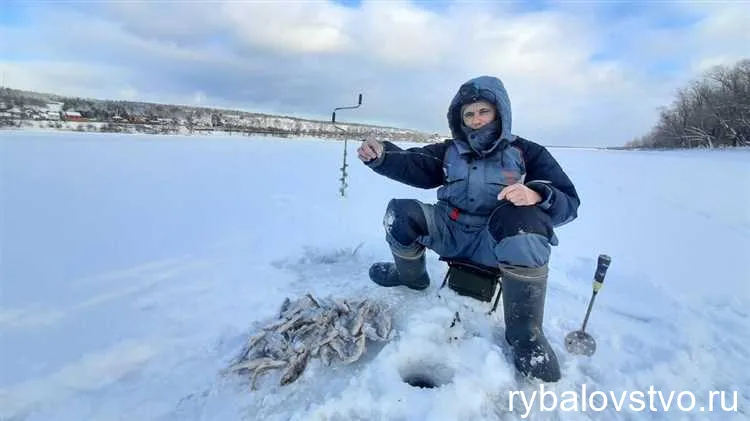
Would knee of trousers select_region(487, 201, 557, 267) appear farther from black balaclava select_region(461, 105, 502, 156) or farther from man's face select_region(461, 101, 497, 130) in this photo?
man's face select_region(461, 101, 497, 130)

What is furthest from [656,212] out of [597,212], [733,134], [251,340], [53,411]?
[733,134]

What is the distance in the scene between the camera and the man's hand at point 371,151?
2.55 metres

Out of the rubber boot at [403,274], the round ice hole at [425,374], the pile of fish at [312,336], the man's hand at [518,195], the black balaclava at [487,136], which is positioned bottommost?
the round ice hole at [425,374]

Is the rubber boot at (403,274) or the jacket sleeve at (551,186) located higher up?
the jacket sleeve at (551,186)

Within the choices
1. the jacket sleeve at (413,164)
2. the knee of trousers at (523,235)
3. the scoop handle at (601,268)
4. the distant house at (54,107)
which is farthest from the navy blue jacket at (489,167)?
the distant house at (54,107)

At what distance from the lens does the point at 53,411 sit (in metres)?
1.66

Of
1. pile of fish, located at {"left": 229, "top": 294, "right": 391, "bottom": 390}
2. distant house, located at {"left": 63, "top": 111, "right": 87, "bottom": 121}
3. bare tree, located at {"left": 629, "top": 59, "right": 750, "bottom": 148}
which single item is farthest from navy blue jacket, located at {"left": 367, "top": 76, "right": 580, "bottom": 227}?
distant house, located at {"left": 63, "top": 111, "right": 87, "bottom": 121}

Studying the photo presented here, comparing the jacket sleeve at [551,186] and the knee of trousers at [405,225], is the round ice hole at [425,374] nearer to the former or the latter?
the knee of trousers at [405,225]

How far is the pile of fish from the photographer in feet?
6.15

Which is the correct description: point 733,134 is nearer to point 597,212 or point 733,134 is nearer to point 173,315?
point 597,212

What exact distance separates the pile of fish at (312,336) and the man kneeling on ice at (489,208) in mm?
518

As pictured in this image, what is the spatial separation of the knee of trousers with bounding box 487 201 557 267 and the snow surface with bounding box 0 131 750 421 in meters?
0.50

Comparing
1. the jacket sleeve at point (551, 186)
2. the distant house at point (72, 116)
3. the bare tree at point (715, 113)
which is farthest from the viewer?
the distant house at point (72, 116)

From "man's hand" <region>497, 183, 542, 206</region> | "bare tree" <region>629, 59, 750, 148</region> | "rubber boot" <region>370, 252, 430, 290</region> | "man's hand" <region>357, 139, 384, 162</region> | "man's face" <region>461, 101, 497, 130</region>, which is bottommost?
"rubber boot" <region>370, 252, 430, 290</region>
